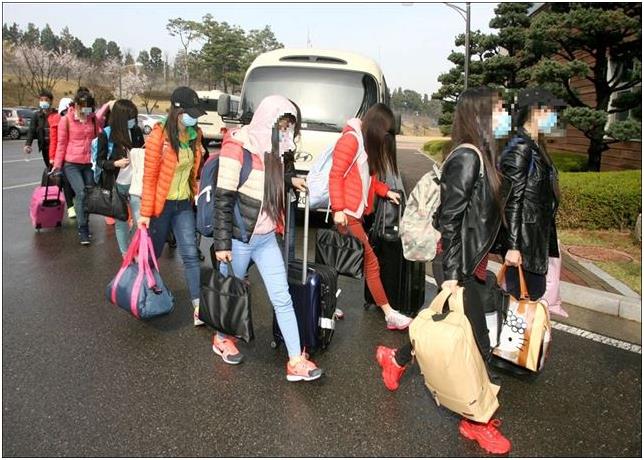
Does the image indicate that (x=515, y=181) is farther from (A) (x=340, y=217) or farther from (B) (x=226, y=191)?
(B) (x=226, y=191)

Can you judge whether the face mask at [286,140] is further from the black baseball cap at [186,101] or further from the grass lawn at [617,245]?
the grass lawn at [617,245]

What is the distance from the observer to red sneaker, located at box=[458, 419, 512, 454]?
2.85 metres

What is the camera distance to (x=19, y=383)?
3514mm

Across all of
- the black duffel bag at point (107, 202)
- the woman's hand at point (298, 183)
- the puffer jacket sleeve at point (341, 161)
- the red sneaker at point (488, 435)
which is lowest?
the red sneaker at point (488, 435)

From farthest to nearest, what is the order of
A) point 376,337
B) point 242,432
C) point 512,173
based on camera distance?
point 376,337, point 512,173, point 242,432

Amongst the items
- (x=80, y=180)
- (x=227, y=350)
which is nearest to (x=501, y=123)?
(x=227, y=350)

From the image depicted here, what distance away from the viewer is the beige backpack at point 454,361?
2.71 metres

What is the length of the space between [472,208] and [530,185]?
65cm

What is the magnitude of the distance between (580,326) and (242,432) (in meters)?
3.11

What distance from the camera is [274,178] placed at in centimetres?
346

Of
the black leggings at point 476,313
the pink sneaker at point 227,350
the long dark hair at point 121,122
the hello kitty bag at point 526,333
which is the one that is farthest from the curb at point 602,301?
the long dark hair at point 121,122

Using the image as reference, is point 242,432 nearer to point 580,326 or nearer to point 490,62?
point 580,326

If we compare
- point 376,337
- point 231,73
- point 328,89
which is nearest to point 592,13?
point 328,89

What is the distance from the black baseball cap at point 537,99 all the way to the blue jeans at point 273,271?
5.86ft
